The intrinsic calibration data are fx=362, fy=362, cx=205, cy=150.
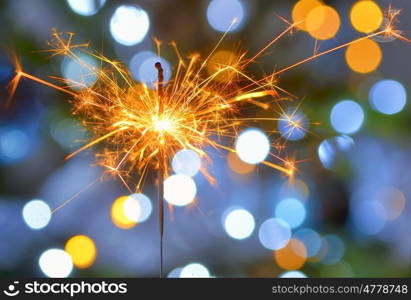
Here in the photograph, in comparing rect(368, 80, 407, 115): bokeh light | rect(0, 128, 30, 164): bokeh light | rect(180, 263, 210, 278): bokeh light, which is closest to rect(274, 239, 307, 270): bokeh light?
rect(180, 263, 210, 278): bokeh light

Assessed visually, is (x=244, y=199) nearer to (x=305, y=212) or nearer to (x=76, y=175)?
(x=305, y=212)

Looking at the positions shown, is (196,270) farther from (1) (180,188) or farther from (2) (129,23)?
(2) (129,23)

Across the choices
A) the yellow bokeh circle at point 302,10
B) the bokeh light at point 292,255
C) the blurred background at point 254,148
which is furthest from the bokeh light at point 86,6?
the bokeh light at point 292,255

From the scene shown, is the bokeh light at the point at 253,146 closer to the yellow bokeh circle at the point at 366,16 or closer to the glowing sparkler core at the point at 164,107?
the glowing sparkler core at the point at 164,107

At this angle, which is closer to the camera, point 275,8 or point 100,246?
point 275,8

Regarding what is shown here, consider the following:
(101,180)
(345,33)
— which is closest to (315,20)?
(345,33)

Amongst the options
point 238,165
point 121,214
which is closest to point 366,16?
point 238,165

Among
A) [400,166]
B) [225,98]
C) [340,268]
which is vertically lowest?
[340,268]

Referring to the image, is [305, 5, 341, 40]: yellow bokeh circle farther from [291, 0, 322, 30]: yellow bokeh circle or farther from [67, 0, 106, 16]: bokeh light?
[67, 0, 106, 16]: bokeh light
